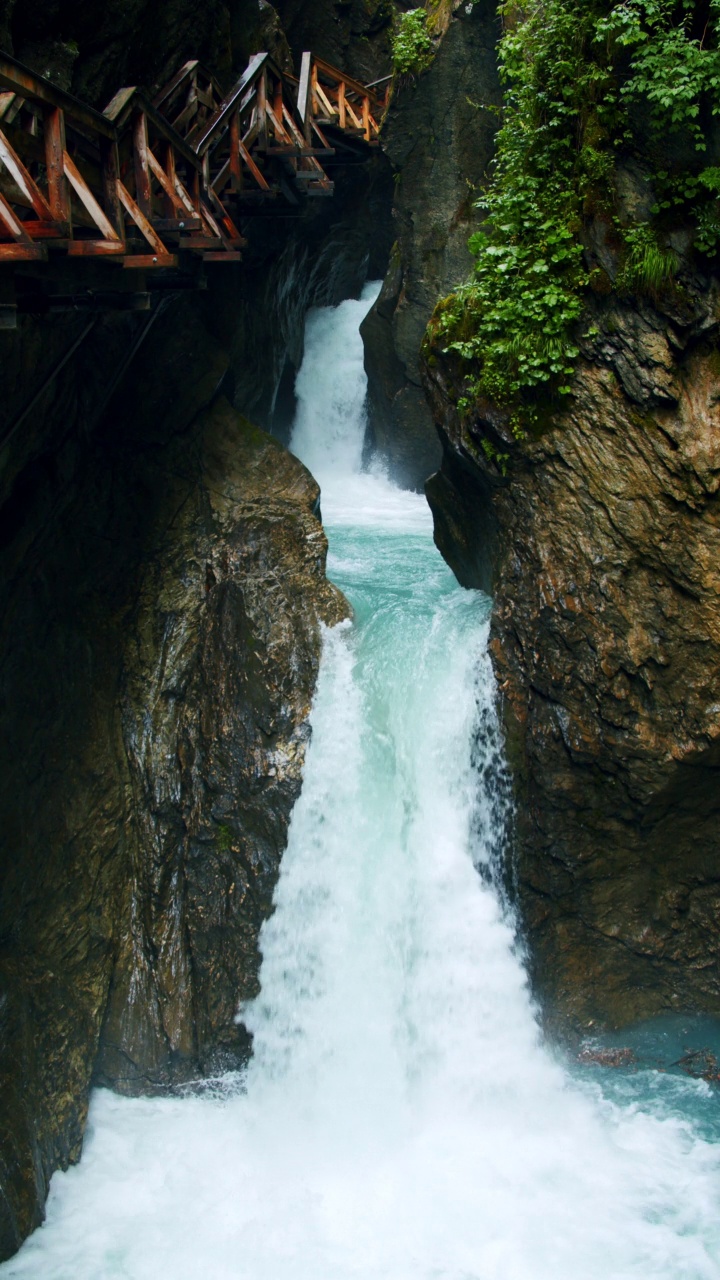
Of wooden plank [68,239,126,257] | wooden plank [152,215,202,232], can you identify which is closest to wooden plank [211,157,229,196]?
wooden plank [152,215,202,232]

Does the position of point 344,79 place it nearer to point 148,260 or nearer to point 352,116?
point 352,116

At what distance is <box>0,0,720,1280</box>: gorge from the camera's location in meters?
7.67

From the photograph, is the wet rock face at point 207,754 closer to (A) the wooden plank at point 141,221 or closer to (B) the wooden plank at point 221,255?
(B) the wooden plank at point 221,255

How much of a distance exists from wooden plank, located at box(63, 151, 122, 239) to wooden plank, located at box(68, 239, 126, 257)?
0.23 ft

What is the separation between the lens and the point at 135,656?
33.0 feet

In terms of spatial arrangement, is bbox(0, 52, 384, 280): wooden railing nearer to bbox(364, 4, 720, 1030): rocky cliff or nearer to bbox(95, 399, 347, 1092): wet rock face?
bbox(364, 4, 720, 1030): rocky cliff

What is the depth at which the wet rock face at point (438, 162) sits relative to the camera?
47.3 ft

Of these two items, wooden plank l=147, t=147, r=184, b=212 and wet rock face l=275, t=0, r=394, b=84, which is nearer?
wooden plank l=147, t=147, r=184, b=212

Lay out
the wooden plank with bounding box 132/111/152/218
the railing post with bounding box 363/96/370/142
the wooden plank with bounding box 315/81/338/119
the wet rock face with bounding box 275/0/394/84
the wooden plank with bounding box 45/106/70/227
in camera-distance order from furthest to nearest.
A: the wet rock face with bounding box 275/0/394/84 → the railing post with bounding box 363/96/370/142 → the wooden plank with bounding box 315/81/338/119 → the wooden plank with bounding box 132/111/152/218 → the wooden plank with bounding box 45/106/70/227

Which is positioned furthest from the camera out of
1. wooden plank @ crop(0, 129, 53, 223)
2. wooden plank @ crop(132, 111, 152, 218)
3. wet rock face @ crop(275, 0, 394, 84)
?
wet rock face @ crop(275, 0, 394, 84)

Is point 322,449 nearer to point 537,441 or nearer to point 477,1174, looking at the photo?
point 537,441

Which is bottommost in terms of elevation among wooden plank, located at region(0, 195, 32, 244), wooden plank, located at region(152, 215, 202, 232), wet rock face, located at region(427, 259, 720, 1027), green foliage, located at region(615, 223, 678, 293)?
wet rock face, located at region(427, 259, 720, 1027)

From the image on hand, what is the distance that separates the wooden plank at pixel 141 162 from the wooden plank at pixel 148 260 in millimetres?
478

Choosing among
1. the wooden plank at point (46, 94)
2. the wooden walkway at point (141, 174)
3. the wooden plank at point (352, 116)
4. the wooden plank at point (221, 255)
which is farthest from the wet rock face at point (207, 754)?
the wooden plank at point (352, 116)
